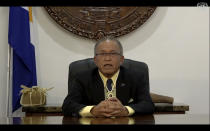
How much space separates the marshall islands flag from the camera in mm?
3082

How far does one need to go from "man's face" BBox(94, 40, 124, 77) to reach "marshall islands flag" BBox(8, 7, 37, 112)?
1.62 m

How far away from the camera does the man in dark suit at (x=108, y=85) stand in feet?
5.59

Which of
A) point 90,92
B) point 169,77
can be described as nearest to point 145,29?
point 169,77

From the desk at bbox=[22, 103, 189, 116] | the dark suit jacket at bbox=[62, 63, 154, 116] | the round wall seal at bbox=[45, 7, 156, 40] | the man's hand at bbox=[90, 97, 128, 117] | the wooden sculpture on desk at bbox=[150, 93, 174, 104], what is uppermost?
the round wall seal at bbox=[45, 7, 156, 40]

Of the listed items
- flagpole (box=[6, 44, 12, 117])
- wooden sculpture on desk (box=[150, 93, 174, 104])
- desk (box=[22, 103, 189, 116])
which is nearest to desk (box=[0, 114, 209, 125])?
desk (box=[22, 103, 189, 116])

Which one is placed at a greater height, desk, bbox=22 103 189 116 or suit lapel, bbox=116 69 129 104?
suit lapel, bbox=116 69 129 104

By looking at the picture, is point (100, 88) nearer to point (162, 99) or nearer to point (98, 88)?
point (98, 88)

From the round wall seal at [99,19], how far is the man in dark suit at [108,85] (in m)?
1.22

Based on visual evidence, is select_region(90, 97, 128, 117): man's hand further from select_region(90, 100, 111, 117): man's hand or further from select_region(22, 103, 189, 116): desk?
select_region(22, 103, 189, 116): desk

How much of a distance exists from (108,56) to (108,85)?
0.30 metres

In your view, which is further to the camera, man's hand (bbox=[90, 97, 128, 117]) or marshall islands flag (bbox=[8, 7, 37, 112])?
marshall islands flag (bbox=[8, 7, 37, 112])

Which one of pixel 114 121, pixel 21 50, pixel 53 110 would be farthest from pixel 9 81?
pixel 114 121

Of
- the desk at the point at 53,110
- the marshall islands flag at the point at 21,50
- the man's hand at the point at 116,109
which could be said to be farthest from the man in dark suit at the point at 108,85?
the marshall islands flag at the point at 21,50
